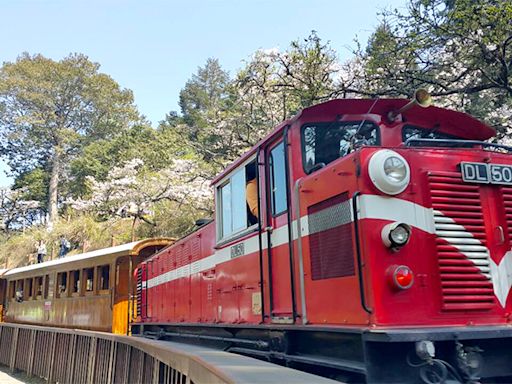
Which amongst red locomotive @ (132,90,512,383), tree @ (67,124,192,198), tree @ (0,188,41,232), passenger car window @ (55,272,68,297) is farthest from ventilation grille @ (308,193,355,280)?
tree @ (0,188,41,232)

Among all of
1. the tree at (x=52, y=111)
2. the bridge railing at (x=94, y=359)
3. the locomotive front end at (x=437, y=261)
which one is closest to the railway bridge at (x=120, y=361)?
the bridge railing at (x=94, y=359)

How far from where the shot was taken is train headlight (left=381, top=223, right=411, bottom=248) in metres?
3.42

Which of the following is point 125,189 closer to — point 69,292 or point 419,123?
point 69,292

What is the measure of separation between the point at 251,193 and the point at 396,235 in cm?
235

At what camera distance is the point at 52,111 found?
44.7 metres

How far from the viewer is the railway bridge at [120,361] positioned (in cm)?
339

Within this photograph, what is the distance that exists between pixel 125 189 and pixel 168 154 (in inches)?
290

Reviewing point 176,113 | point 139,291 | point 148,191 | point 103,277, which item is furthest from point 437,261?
point 176,113

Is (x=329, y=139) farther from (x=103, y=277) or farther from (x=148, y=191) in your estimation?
(x=148, y=191)

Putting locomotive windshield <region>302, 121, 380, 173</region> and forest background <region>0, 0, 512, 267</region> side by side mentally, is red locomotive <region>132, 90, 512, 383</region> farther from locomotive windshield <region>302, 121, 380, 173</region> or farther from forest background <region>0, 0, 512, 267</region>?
forest background <region>0, 0, 512, 267</region>

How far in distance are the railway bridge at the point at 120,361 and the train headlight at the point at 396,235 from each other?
44.0 inches

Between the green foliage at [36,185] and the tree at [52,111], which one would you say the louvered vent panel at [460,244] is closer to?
the tree at [52,111]

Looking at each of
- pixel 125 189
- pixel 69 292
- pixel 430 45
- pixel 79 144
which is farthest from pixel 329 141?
pixel 79 144

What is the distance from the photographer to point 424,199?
3637 millimetres
